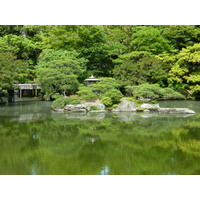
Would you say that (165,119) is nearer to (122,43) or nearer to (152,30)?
(152,30)

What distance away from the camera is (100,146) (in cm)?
650

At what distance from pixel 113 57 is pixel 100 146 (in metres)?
19.2

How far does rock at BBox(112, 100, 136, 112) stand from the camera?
1340 centimetres

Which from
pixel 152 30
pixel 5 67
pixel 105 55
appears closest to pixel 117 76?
pixel 105 55

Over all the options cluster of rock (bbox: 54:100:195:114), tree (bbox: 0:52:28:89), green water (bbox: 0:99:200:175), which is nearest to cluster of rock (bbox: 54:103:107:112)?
cluster of rock (bbox: 54:100:195:114)

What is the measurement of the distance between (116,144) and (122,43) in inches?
746

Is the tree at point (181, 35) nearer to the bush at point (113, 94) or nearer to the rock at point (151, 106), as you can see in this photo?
the rock at point (151, 106)

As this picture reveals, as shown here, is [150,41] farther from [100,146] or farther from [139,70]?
[100,146]

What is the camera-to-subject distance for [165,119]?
1061 cm

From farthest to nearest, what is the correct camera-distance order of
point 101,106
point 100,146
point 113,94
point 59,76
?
1. point 59,76
2. point 113,94
3. point 101,106
4. point 100,146

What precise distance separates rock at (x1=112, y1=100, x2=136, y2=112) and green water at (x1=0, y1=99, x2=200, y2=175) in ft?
10.5

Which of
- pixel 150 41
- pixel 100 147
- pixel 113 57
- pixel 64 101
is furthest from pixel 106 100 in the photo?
pixel 113 57

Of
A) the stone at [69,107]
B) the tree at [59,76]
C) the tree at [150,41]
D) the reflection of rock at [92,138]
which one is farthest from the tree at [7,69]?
the tree at [150,41]

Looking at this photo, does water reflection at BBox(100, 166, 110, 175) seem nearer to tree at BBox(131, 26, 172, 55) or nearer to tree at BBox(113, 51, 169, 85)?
tree at BBox(113, 51, 169, 85)
